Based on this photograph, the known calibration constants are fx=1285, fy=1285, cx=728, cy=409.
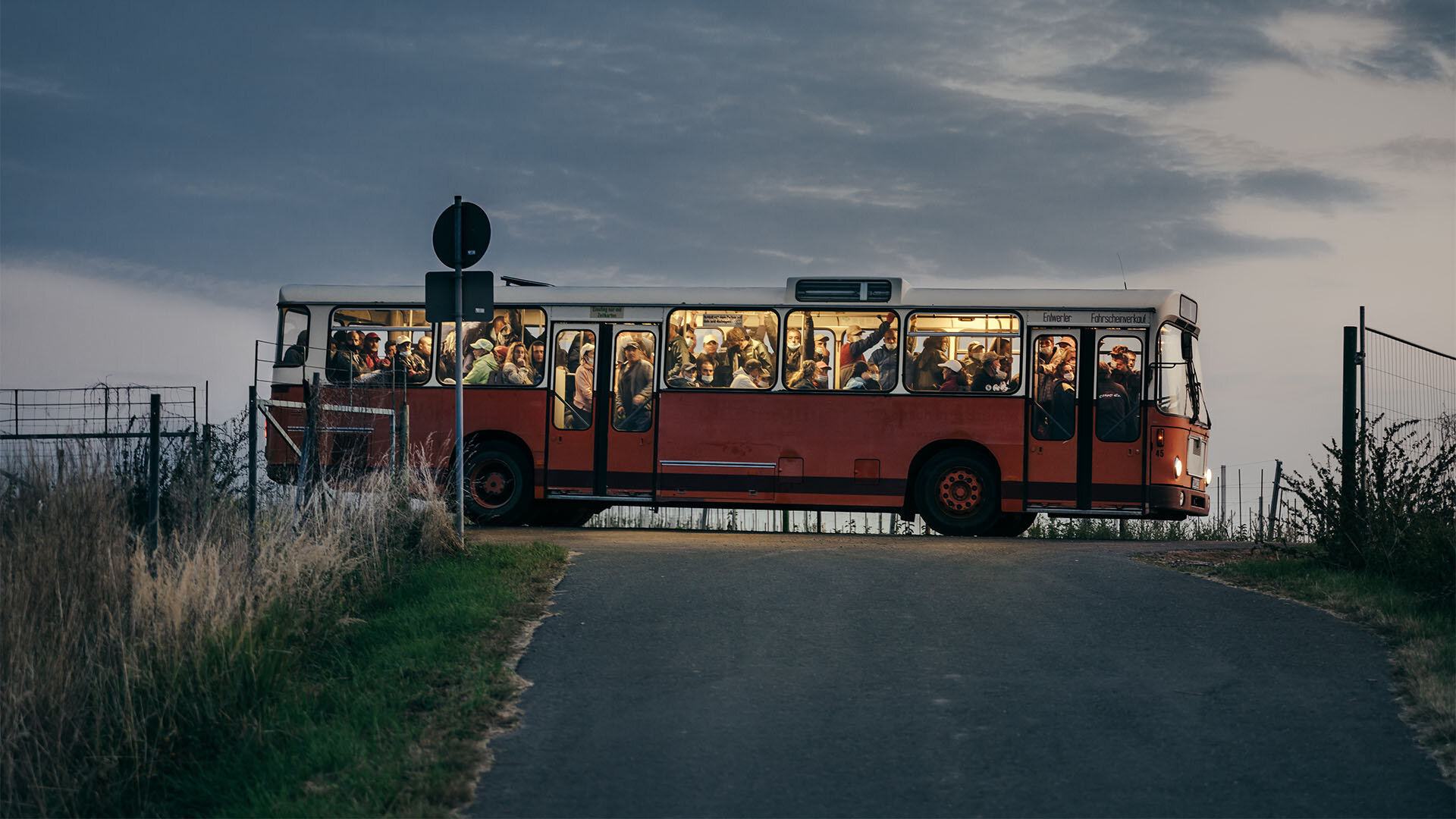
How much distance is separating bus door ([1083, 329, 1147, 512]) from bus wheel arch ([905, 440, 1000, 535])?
125cm

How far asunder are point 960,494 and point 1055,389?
179 cm

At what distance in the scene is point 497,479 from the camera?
17.7m

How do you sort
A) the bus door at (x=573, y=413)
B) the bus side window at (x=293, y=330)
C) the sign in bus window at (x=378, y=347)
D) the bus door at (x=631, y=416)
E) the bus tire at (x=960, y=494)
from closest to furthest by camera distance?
1. the bus tire at (x=960, y=494)
2. the bus door at (x=631, y=416)
3. the bus door at (x=573, y=413)
4. the sign in bus window at (x=378, y=347)
5. the bus side window at (x=293, y=330)

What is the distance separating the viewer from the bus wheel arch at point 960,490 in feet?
53.6

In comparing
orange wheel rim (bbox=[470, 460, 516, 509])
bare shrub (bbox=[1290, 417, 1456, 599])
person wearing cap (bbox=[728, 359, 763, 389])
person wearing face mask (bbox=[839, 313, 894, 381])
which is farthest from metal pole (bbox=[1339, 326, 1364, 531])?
orange wheel rim (bbox=[470, 460, 516, 509])

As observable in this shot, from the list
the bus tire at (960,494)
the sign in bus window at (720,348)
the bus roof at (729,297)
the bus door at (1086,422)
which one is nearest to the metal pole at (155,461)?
the bus roof at (729,297)

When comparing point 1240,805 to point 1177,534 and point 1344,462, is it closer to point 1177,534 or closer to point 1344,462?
point 1344,462

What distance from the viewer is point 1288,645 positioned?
920 centimetres

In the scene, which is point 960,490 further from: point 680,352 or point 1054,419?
point 680,352

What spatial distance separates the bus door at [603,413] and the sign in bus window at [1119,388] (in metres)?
5.78

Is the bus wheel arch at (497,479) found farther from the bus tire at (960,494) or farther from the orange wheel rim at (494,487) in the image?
the bus tire at (960,494)

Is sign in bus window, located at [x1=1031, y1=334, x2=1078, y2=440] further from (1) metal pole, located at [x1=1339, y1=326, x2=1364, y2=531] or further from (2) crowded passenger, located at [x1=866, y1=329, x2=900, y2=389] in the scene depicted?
(1) metal pole, located at [x1=1339, y1=326, x2=1364, y2=531]

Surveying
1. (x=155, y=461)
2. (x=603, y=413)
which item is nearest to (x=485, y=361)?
(x=603, y=413)

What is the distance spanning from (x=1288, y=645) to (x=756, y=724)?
4334mm
